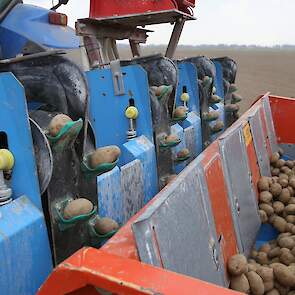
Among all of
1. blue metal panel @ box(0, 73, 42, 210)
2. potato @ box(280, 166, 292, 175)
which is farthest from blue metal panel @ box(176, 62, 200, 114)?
blue metal panel @ box(0, 73, 42, 210)

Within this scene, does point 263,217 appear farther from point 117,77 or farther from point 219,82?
point 219,82

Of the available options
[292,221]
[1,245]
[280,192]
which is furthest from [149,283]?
[280,192]

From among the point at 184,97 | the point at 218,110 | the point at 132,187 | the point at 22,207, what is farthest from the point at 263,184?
the point at 218,110

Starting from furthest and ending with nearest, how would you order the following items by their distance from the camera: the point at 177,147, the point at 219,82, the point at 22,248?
1. the point at 219,82
2. the point at 177,147
3. the point at 22,248

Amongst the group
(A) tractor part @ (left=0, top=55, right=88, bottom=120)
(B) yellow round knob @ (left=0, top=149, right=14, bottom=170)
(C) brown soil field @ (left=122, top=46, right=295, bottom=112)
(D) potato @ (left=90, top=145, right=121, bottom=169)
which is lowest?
(C) brown soil field @ (left=122, top=46, right=295, bottom=112)

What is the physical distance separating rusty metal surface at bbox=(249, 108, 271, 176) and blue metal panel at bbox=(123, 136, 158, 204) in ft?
A: 2.48

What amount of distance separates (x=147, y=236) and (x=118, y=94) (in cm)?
178

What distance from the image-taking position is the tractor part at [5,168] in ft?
5.07

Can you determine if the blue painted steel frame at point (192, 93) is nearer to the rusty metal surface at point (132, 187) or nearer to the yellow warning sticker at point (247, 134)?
the yellow warning sticker at point (247, 134)

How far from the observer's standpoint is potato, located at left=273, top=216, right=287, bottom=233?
280cm

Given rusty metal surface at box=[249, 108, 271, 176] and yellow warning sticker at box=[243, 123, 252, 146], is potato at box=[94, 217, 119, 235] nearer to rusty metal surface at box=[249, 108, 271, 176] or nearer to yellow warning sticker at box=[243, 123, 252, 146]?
yellow warning sticker at box=[243, 123, 252, 146]

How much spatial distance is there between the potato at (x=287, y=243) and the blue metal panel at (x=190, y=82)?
7.09 ft

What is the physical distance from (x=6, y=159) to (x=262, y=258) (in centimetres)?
151

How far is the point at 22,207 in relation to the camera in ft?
5.26
